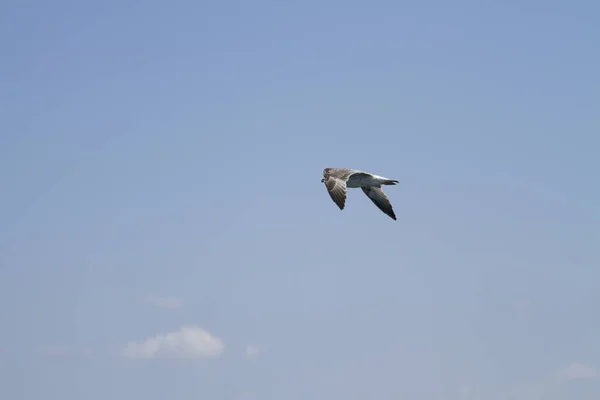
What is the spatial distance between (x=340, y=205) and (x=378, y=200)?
19927 mm

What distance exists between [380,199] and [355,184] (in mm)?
6422

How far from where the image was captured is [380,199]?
119375 mm

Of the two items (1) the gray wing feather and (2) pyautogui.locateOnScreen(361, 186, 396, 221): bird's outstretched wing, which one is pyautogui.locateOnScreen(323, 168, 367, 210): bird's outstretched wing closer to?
(1) the gray wing feather

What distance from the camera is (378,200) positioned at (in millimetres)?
119500

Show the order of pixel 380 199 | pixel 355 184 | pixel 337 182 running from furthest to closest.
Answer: pixel 380 199
pixel 355 184
pixel 337 182

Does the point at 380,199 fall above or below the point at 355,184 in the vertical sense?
above

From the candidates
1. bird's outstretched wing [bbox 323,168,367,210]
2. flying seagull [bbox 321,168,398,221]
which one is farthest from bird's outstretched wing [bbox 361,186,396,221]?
bird's outstretched wing [bbox 323,168,367,210]

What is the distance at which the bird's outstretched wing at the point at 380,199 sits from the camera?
4688 inches

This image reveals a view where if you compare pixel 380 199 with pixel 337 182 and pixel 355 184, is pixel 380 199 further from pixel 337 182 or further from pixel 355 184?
pixel 337 182

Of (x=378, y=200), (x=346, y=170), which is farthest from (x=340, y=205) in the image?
(x=378, y=200)

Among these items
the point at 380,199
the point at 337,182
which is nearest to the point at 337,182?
the point at 337,182

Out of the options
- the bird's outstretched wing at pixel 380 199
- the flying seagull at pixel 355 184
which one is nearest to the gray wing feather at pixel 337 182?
the flying seagull at pixel 355 184

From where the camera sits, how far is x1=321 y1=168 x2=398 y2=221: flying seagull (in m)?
103

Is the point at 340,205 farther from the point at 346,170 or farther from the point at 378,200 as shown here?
the point at 378,200
